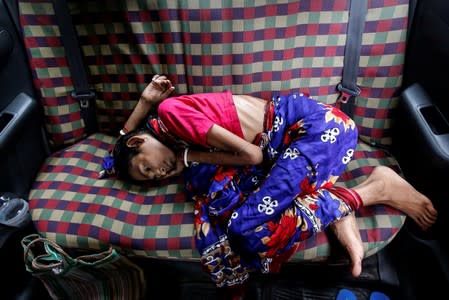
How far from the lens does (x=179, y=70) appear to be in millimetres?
1468

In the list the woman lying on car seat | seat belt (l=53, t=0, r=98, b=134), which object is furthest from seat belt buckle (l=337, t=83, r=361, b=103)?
seat belt (l=53, t=0, r=98, b=134)

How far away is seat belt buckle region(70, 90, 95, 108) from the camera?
5.07 ft

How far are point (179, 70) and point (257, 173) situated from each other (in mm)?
501

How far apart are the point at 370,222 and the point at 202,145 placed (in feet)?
2.03

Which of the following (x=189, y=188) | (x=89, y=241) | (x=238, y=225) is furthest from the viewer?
(x=189, y=188)

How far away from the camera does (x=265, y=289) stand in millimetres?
1448

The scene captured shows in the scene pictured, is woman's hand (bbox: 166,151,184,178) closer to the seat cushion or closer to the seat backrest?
the seat cushion

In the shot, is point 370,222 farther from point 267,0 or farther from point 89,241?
point 89,241

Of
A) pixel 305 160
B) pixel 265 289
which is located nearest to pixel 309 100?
pixel 305 160

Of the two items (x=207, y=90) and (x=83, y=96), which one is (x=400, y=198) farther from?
(x=83, y=96)

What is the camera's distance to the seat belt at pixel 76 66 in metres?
1.42

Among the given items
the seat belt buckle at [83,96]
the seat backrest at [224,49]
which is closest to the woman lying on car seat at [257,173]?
the seat backrest at [224,49]

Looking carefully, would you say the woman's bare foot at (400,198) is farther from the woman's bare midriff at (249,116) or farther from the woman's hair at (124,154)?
the woman's hair at (124,154)

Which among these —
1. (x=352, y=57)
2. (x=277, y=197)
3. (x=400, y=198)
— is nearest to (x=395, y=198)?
(x=400, y=198)
